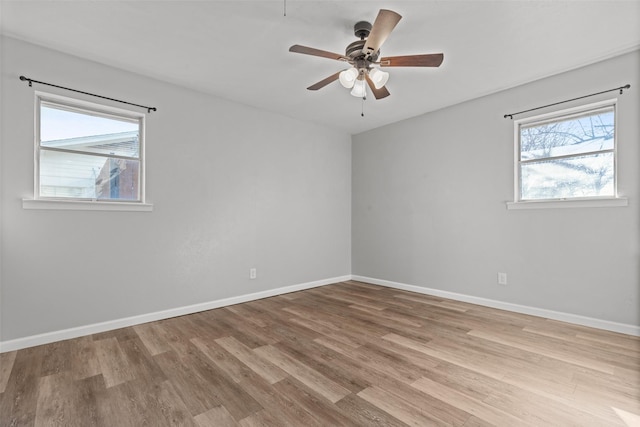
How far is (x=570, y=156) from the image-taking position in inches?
123

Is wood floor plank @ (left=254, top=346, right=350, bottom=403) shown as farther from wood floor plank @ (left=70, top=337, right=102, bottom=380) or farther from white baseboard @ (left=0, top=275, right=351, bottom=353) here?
white baseboard @ (left=0, top=275, right=351, bottom=353)

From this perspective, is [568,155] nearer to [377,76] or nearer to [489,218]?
[489,218]

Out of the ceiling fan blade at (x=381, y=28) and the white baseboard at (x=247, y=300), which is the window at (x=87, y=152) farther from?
the ceiling fan blade at (x=381, y=28)

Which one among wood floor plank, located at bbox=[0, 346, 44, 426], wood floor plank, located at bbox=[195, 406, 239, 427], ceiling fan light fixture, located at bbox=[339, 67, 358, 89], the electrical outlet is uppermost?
ceiling fan light fixture, located at bbox=[339, 67, 358, 89]

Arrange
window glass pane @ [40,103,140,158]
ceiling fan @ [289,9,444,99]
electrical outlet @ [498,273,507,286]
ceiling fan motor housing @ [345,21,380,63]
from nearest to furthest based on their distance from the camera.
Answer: ceiling fan @ [289,9,444,99] → ceiling fan motor housing @ [345,21,380,63] → window glass pane @ [40,103,140,158] → electrical outlet @ [498,273,507,286]

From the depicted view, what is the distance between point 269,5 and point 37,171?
97.2 inches

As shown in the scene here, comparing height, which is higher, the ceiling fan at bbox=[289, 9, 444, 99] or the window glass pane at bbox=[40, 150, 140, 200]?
the ceiling fan at bbox=[289, 9, 444, 99]

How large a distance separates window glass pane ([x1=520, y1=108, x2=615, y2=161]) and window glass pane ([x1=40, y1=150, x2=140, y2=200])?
4.42 metres

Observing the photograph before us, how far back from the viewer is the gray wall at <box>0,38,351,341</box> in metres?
2.54

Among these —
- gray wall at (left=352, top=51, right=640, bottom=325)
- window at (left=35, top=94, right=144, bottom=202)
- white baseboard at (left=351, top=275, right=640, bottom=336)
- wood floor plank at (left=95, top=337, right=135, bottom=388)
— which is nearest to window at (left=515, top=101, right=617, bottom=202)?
gray wall at (left=352, top=51, right=640, bottom=325)

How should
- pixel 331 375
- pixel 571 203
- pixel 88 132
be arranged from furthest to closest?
pixel 571 203 < pixel 88 132 < pixel 331 375

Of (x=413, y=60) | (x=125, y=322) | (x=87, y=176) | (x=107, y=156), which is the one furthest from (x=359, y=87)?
(x=125, y=322)

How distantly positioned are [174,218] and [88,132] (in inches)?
45.5

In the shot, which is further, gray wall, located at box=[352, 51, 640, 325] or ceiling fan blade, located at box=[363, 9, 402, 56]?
gray wall, located at box=[352, 51, 640, 325]
